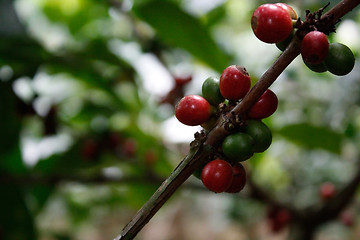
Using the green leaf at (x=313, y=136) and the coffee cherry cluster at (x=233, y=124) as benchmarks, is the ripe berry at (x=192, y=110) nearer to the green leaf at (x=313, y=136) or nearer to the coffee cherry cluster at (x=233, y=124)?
the coffee cherry cluster at (x=233, y=124)

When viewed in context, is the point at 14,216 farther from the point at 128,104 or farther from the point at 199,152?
the point at 199,152

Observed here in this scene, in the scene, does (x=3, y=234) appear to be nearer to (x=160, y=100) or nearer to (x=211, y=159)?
(x=160, y=100)

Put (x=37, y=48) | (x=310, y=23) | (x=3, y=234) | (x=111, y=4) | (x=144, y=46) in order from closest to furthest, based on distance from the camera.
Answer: (x=310, y=23) → (x=37, y=48) → (x=3, y=234) → (x=111, y=4) → (x=144, y=46)

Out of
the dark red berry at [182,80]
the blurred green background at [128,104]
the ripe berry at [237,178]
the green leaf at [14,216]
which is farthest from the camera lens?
the dark red berry at [182,80]

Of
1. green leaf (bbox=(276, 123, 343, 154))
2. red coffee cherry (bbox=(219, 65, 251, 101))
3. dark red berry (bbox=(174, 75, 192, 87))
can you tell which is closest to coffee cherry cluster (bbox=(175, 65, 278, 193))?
red coffee cherry (bbox=(219, 65, 251, 101))

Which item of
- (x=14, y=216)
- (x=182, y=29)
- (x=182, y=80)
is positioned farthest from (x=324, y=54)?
(x=14, y=216)

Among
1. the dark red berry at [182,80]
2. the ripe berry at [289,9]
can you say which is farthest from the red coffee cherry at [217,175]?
the dark red berry at [182,80]

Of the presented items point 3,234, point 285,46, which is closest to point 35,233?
point 3,234
